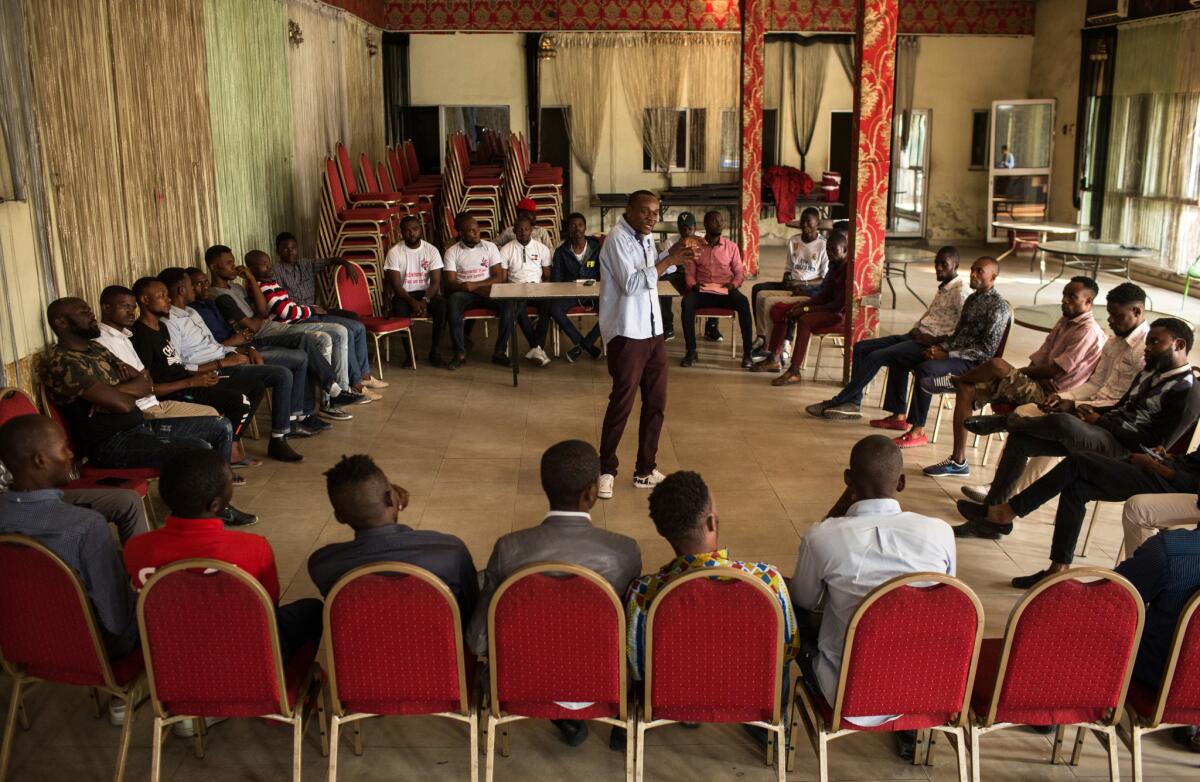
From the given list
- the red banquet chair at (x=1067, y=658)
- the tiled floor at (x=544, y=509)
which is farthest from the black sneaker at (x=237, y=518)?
the red banquet chair at (x=1067, y=658)

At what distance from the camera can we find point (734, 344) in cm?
880

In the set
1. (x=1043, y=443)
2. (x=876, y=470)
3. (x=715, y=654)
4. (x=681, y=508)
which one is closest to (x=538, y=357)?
(x=1043, y=443)

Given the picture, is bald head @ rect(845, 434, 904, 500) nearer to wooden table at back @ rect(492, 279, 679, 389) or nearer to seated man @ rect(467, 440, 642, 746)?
seated man @ rect(467, 440, 642, 746)

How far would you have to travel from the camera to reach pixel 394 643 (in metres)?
2.81

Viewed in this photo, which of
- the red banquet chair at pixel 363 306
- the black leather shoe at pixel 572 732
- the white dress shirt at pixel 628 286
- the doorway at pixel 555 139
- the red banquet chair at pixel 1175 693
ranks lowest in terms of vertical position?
the black leather shoe at pixel 572 732

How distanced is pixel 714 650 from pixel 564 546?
50cm

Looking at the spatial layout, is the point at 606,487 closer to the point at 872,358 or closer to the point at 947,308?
the point at 872,358

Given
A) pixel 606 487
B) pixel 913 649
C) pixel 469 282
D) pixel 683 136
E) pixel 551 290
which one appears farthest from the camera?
pixel 683 136

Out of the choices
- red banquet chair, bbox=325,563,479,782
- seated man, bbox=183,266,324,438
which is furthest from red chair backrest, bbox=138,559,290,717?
seated man, bbox=183,266,324,438

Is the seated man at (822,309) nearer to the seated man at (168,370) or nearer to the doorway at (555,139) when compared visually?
the seated man at (168,370)

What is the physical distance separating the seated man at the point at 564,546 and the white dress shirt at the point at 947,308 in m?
4.02

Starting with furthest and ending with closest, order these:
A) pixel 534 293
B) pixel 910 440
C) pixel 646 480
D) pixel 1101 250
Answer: pixel 1101 250 → pixel 534 293 → pixel 910 440 → pixel 646 480

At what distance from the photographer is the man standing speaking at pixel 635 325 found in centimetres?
536

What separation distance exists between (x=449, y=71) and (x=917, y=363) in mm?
11332
